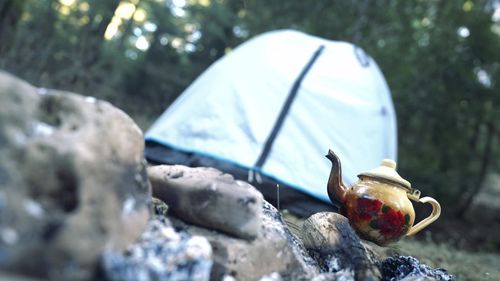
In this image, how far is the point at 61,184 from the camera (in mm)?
1017

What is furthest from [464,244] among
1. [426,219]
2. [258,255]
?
[258,255]

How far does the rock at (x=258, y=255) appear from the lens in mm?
1304

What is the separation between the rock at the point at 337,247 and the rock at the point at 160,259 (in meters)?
0.53

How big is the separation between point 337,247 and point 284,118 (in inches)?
96.7

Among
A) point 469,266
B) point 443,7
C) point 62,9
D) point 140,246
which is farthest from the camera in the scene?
point 62,9

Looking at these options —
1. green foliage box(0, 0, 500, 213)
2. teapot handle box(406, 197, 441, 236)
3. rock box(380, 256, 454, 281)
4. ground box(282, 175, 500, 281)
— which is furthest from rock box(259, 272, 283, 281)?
green foliage box(0, 0, 500, 213)

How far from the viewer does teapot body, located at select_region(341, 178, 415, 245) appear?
1775 mm

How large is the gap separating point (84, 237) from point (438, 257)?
2.57m

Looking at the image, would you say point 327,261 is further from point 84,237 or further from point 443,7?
point 443,7

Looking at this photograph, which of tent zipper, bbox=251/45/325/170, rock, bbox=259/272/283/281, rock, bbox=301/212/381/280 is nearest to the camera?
rock, bbox=259/272/283/281

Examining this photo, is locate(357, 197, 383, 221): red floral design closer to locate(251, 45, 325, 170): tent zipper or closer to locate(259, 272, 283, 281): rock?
locate(259, 272, 283, 281): rock

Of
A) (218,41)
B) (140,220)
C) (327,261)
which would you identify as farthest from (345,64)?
(218,41)

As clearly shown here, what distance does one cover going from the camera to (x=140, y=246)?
44.0 inches

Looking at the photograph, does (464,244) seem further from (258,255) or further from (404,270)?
(258,255)
